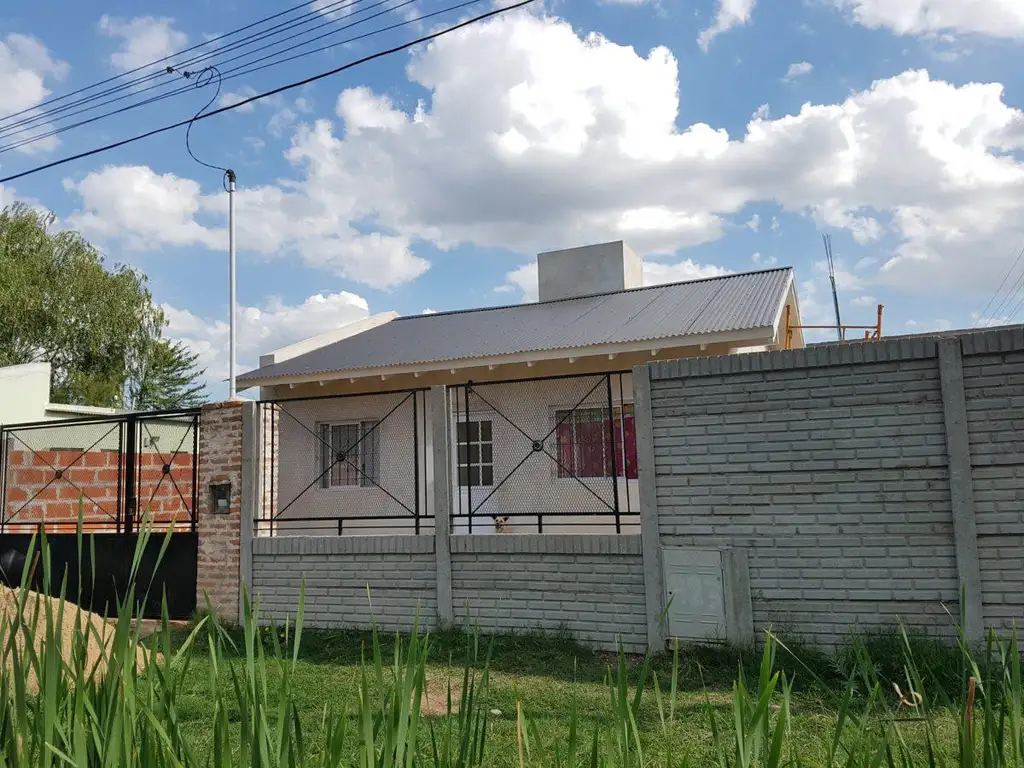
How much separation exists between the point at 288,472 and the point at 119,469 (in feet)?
7.34

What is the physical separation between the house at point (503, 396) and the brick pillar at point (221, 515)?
0.32m

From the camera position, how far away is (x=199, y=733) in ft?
15.4

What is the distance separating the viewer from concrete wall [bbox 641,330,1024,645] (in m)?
5.81

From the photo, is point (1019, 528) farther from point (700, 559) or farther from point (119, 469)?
point (119, 469)

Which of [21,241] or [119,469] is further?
[21,241]

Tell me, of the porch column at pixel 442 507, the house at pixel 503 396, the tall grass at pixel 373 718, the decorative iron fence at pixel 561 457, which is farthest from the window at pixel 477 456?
the tall grass at pixel 373 718

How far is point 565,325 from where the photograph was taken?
12664 mm

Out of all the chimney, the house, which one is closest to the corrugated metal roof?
the house

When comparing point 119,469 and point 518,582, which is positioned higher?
point 119,469

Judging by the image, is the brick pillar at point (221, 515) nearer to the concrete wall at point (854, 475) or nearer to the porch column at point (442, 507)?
the porch column at point (442, 507)

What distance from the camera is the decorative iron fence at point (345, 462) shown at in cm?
929

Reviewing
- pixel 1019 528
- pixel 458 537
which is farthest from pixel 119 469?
pixel 1019 528

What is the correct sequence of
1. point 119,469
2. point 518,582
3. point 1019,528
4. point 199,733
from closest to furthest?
point 199,733
point 1019,528
point 518,582
point 119,469

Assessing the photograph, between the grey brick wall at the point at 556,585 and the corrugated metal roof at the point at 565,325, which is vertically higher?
the corrugated metal roof at the point at 565,325
